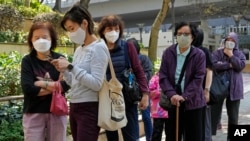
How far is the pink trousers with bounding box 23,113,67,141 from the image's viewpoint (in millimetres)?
3438

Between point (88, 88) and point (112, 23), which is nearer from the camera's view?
point (88, 88)

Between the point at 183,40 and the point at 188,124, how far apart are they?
908 mm

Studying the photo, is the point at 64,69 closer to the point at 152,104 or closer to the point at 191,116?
the point at 191,116

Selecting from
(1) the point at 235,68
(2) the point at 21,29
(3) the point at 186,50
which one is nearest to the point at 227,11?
(2) the point at 21,29

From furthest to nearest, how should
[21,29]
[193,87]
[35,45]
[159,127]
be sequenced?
[21,29] → [159,127] → [193,87] → [35,45]

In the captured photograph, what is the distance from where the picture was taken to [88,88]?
3.24 meters

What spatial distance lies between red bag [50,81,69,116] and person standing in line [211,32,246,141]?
312 centimetres

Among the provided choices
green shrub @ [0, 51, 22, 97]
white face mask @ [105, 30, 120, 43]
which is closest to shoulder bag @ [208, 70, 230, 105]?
white face mask @ [105, 30, 120, 43]

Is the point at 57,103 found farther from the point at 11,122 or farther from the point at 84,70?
the point at 11,122

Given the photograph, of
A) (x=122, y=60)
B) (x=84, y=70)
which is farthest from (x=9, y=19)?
(x=84, y=70)

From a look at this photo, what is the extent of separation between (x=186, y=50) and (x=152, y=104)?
1639 millimetres

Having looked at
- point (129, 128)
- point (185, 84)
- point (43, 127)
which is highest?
point (185, 84)

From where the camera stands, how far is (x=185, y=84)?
13.7ft

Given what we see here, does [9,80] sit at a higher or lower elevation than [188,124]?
higher
